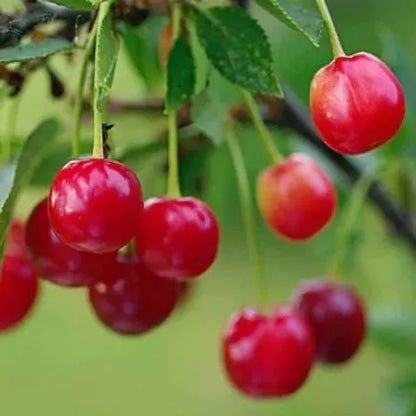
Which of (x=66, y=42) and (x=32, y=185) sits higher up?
(x=66, y=42)

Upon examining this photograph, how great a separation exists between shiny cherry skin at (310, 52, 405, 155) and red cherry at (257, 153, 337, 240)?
0.92 feet

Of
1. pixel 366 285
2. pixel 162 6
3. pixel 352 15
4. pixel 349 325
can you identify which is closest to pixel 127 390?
pixel 366 285

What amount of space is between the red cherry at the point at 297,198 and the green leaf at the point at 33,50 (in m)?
0.30

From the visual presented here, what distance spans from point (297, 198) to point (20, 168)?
0.30 meters

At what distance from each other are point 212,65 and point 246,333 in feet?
Answer: 1.19

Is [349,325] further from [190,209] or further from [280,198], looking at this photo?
[190,209]

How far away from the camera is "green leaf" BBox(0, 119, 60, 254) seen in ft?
3.13

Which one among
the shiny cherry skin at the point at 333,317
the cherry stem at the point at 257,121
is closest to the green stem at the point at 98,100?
the cherry stem at the point at 257,121

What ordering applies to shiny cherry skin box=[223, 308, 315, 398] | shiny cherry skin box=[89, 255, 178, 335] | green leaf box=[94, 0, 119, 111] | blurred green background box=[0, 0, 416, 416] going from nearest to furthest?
1. green leaf box=[94, 0, 119, 111]
2. shiny cherry skin box=[89, 255, 178, 335]
3. shiny cherry skin box=[223, 308, 315, 398]
4. blurred green background box=[0, 0, 416, 416]

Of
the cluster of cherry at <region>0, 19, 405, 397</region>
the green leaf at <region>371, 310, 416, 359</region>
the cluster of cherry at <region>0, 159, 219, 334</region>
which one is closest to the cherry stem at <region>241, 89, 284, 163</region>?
the cluster of cherry at <region>0, 19, 405, 397</region>

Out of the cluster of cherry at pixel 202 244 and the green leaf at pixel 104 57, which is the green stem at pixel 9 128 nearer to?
the cluster of cherry at pixel 202 244

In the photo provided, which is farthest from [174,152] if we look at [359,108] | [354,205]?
[354,205]

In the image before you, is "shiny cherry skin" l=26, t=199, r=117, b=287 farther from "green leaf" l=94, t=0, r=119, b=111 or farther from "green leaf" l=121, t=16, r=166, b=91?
"green leaf" l=121, t=16, r=166, b=91

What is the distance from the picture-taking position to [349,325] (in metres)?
1.34
